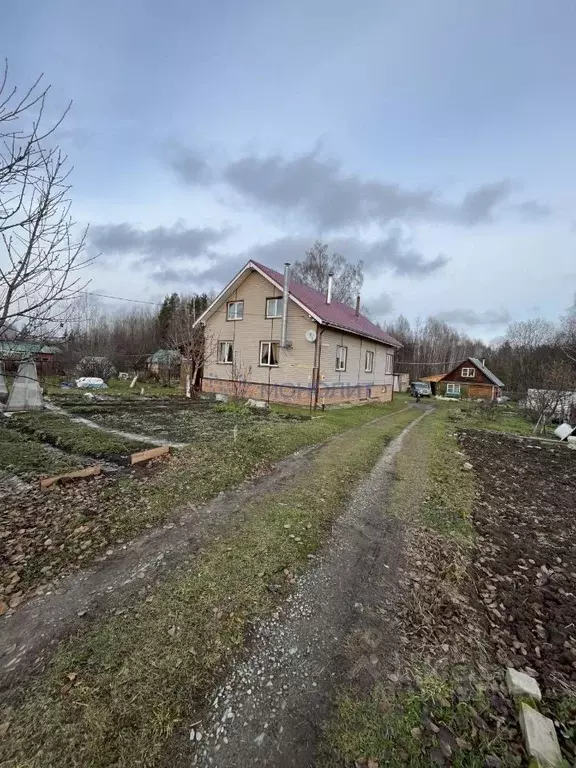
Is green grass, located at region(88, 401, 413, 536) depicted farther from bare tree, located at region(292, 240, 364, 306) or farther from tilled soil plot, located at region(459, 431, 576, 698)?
bare tree, located at region(292, 240, 364, 306)

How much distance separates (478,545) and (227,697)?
11.8 ft

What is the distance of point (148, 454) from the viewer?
707 centimetres

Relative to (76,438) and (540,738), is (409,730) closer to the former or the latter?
(540,738)

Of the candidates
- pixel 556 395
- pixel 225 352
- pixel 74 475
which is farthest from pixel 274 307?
pixel 556 395

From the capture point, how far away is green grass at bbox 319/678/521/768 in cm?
199

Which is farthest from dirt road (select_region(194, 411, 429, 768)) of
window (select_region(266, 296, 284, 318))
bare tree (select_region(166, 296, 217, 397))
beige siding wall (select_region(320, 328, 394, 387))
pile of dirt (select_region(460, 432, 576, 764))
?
bare tree (select_region(166, 296, 217, 397))

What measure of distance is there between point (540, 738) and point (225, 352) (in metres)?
20.2

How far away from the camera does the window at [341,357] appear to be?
1917 cm

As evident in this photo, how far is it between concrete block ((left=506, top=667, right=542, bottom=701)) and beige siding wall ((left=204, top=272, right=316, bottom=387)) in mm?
15059

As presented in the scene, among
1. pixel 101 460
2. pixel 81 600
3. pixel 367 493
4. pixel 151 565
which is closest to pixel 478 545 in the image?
pixel 367 493

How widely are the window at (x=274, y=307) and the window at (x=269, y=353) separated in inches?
58.9

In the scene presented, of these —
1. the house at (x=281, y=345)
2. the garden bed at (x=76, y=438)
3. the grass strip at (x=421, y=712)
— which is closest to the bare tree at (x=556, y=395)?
the house at (x=281, y=345)

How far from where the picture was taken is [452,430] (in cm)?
1385

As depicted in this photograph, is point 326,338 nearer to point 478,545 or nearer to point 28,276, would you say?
point 478,545
